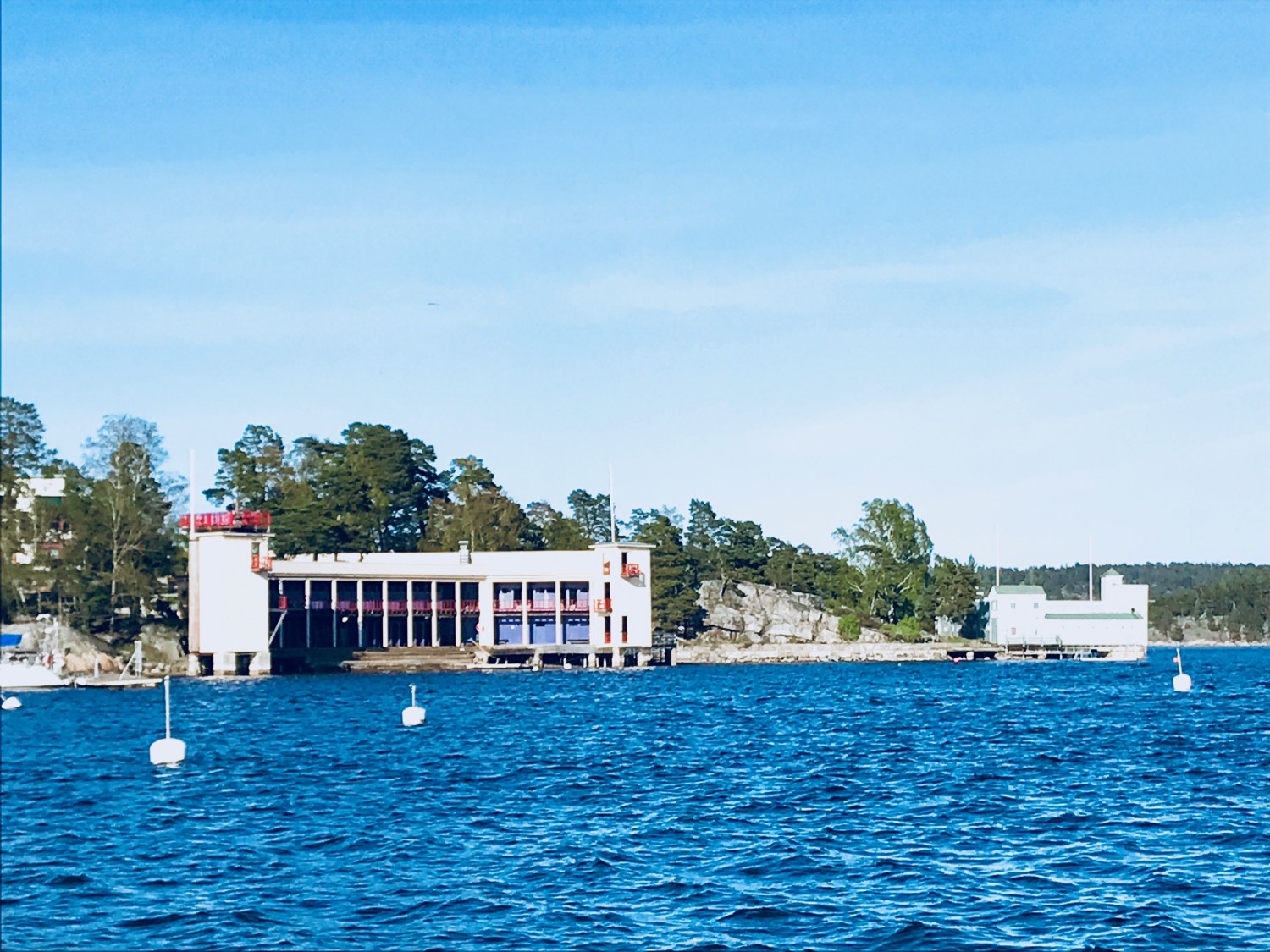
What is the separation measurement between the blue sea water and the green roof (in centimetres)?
11825

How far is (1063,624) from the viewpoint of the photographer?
184 m

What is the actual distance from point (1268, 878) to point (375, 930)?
17.8 metres

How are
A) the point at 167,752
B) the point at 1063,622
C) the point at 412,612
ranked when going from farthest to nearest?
1. the point at 1063,622
2. the point at 412,612
3. the point at 167,752

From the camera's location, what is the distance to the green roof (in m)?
183

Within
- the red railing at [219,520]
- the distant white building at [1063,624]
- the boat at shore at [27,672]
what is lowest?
the distant white building at [1063,624]

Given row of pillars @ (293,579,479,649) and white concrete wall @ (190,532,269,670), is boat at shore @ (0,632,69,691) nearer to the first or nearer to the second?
white concrete wall @ (190,532,269,670)

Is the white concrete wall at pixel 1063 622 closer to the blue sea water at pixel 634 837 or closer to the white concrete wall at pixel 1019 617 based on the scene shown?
the white concrete wall at pixel 1019 617

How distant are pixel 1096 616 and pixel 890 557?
86.2 feet

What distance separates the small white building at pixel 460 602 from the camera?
134 meters

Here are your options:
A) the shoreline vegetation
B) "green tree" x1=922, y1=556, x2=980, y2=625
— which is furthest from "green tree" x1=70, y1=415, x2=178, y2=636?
"green tree" x1=922, y1=556, x2=980, y2=625

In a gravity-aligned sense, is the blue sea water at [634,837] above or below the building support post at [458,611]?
below

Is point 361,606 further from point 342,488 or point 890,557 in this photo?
point 890,557

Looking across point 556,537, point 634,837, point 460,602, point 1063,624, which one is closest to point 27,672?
point 634,837

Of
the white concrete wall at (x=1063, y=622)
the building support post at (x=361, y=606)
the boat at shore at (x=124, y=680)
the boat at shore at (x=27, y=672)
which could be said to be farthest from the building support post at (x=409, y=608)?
the white concrete wall at (x=1063, y=622)
